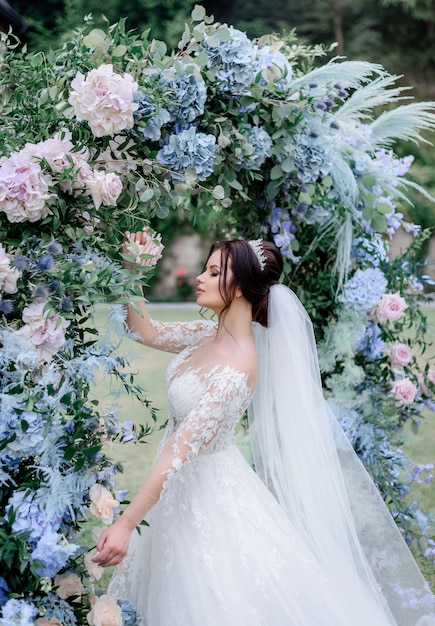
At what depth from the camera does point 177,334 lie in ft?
10.1

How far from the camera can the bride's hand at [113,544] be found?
2320 millimetres

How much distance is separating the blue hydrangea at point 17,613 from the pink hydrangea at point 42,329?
67 cm

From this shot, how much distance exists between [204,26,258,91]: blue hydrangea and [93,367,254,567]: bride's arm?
1043mm

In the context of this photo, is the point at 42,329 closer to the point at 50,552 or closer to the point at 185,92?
the point at 50,552

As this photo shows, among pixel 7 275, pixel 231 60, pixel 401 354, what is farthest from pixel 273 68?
pixel 401 354

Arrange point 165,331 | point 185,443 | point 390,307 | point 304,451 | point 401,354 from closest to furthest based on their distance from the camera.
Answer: point 185,443 → point 304,451 → point 165,331 → point 390,307 → point 401,354

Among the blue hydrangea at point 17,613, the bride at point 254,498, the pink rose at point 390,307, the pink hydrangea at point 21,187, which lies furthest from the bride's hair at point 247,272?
the blue hydrangea at point 17,613

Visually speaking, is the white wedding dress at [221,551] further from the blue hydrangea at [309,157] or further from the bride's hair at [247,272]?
the blue hydrangea at [309,157]

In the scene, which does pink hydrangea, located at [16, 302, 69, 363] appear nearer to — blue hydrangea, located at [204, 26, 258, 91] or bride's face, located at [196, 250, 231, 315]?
bride's face, located at [196, 250, 231, 315]

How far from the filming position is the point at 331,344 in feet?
12.1

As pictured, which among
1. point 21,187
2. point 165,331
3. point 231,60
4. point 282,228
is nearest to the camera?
point 21,187

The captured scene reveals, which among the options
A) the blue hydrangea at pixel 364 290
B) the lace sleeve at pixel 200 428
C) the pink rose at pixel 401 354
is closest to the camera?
the lace sleeve at pixel 200 428

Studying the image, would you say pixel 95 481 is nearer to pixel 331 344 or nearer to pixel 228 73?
pixel 228 73

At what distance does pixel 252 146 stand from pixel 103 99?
773 mm
